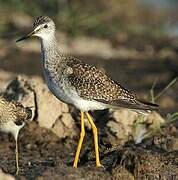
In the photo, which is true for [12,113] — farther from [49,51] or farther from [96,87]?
[96,87]

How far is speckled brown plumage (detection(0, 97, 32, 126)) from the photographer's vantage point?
8.14 metres

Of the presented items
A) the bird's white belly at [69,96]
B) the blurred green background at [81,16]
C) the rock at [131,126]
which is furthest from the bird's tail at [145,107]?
the blurred green background at [81,16]

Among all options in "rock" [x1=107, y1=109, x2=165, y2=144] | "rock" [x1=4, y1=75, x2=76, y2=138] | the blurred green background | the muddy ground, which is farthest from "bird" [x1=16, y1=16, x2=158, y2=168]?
the blurred green background

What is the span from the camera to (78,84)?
7.80m

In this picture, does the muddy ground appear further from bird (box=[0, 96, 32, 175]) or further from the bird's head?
the bird's head

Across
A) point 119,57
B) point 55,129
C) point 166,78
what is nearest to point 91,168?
point 55,129

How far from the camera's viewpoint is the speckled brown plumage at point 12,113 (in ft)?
26.7

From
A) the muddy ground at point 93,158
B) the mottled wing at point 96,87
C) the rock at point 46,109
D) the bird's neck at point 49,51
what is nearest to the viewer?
the muddy ground at point 93,158

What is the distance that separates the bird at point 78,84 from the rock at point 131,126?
1443 millimetres

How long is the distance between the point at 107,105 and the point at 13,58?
8007 mm

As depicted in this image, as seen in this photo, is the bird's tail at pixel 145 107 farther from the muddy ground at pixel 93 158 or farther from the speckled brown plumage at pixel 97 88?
the muddy ground at pixel 93 158

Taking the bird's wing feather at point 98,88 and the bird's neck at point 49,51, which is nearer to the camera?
the bird's wing feather at point 98,88

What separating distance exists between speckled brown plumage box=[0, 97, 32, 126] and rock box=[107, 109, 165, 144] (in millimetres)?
1503

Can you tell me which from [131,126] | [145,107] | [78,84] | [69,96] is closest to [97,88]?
[78,84]
